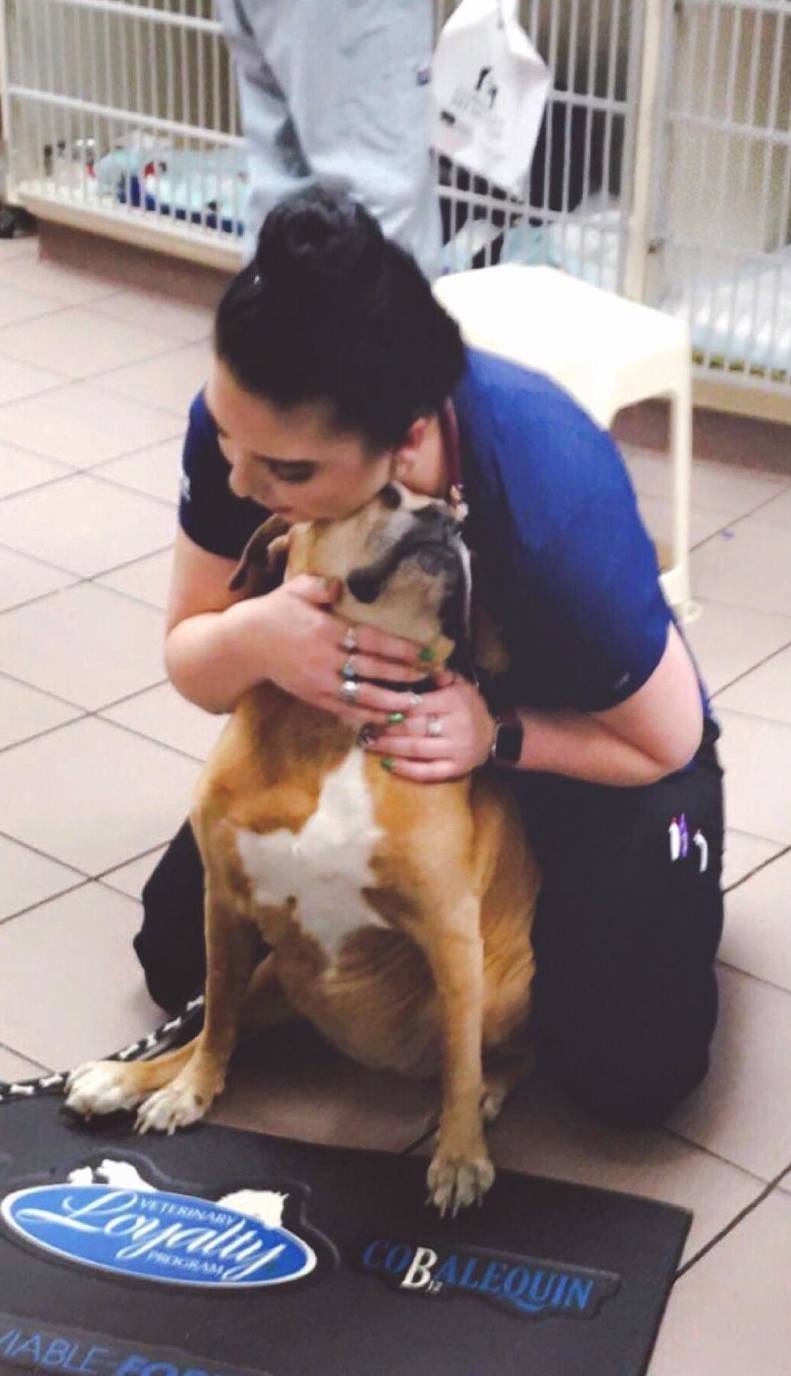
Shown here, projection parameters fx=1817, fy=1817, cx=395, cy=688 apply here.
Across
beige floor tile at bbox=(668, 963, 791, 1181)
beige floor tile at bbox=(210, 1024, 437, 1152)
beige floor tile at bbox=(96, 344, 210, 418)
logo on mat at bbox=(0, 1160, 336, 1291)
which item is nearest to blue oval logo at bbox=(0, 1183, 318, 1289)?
logo on mat at bbox=(0, 1160, 336, 1291)

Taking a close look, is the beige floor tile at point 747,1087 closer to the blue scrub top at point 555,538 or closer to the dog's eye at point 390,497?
the blue scrub top at point 555,538

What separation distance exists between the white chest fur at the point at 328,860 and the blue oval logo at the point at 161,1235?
0.83 feet

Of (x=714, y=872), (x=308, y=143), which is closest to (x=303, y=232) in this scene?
(x=714, y=872)

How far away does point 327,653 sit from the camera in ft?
4.56

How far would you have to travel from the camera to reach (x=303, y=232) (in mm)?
1205

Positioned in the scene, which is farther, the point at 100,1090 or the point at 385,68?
the point at 385,68

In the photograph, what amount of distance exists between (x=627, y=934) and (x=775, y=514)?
1529 millimetres

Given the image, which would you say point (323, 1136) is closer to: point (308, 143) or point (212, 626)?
point (212, 626)

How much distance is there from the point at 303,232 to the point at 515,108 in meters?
1.71

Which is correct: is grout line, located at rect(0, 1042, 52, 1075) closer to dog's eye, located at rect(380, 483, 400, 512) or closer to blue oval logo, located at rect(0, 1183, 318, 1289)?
blue oval logo, located at rect(0, 1183, 318, 1289)

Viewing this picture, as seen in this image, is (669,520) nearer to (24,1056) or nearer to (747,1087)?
(747,1087)

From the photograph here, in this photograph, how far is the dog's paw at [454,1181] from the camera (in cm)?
156

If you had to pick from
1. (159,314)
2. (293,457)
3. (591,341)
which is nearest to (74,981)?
(293,457)

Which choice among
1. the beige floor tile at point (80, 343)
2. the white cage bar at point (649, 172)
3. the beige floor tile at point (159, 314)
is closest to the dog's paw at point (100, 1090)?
the white cage bar at point (649, 172)
